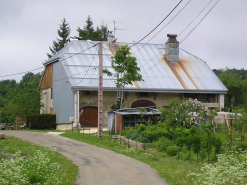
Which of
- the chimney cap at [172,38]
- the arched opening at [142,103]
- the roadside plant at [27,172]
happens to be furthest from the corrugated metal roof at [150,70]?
the roadside plant at [27,172]

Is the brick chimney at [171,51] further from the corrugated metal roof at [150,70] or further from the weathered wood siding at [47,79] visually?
the weathered wood siding at [47,79]

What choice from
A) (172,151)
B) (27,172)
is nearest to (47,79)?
(172,151)

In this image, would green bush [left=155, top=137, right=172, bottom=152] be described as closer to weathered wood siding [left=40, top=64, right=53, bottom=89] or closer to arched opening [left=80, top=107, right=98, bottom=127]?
arched opening [left=80, top=107, right=98, bottom=127]

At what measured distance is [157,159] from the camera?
780 inches

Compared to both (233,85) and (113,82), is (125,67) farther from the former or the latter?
(233,85)

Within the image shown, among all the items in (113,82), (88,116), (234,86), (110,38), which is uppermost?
(110,38)

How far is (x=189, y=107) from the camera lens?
2722 centimetres

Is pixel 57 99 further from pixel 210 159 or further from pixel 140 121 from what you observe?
pixel 210 159

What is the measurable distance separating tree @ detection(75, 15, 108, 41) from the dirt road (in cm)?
4012

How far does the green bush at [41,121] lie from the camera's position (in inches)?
1513

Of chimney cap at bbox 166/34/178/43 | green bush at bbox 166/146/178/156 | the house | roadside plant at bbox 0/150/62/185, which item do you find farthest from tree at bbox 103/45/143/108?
roadside plant at bbox 0/150/62/185

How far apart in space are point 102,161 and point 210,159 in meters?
4.83

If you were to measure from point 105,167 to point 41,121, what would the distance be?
22461 mm

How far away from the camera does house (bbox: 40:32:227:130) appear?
37.1 metres
